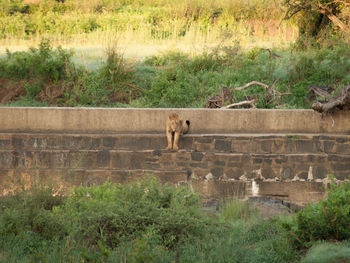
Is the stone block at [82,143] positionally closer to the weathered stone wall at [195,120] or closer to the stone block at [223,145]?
the weathered stone wall at [195,120]

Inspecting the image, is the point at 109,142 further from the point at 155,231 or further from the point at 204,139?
the point at 155,231

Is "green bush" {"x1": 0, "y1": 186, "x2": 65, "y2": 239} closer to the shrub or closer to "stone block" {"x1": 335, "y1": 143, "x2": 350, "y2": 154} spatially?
the shrub

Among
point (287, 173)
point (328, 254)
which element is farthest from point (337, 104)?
point (328, 254)

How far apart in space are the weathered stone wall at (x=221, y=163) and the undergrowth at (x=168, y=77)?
2567 millimetres

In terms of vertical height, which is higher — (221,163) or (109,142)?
(109,142)

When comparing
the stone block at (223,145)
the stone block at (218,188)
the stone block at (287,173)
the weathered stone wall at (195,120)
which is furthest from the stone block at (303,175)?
the stone block at (223,145)

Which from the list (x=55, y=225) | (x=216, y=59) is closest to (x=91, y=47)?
(x=216, y=59)

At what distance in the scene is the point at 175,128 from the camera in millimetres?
8727

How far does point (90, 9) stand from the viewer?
23969 millimetres

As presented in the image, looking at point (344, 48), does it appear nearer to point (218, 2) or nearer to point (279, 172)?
point (279, 172)

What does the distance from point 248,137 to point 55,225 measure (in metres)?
4.01

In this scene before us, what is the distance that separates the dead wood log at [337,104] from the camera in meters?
8.87

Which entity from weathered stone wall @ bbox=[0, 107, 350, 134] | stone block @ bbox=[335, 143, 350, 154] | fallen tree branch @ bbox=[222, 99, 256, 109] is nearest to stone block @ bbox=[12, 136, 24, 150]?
weathered stone wall @ bbox=[0, 107, 350, 134]

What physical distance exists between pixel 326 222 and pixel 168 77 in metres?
7.85
